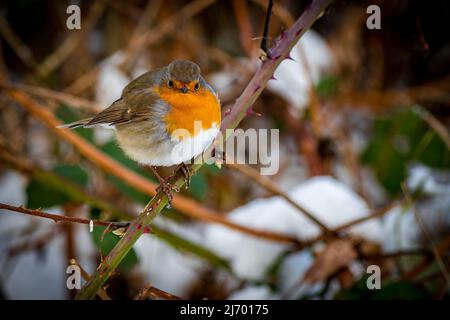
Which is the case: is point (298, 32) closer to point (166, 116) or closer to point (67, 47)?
point (166, 116)

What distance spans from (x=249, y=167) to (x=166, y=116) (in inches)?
23.0

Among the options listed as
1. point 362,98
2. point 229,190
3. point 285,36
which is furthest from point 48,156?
point 285,36

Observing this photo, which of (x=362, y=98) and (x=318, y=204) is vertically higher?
A: (x=362, y=98)

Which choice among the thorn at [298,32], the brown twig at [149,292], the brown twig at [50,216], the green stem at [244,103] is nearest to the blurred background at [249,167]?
the brown twig at [149,292]

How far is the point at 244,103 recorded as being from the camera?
104cm

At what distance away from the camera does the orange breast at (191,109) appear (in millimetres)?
1362

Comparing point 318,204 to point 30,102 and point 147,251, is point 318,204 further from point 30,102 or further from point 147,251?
point 30,102

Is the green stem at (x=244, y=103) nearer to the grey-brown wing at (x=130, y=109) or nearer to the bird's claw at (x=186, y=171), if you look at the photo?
the bird's claw at (x=186, y=171)

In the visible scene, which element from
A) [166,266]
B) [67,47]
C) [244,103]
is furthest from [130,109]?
[67,47]

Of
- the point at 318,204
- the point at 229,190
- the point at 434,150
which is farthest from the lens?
the point at 229,190

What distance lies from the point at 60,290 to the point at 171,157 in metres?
1.93

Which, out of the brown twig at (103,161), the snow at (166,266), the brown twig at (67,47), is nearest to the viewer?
the brown twig at (103,161)
